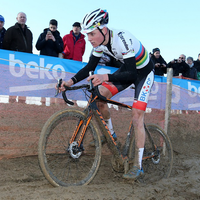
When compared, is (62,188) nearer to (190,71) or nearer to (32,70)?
(32,70)

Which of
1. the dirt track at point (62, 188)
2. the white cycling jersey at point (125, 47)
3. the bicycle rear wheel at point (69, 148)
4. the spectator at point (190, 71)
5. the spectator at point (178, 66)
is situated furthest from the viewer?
the spectator at point (190, 71)

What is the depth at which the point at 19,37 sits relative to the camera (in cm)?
655

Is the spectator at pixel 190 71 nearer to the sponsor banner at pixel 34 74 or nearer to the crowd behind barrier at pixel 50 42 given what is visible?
the crowd behind barrier at pixel 50 42

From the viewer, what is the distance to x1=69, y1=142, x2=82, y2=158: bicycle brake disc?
3.46m

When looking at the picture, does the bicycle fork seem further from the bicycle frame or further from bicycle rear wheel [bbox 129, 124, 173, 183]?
bicycle rear wheel [bbox 129, 124, 173, 183]

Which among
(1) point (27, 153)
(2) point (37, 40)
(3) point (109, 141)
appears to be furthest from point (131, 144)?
(2) point (37, 40)

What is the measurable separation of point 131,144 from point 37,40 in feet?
13.3

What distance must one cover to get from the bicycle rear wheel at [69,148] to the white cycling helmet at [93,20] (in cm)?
109

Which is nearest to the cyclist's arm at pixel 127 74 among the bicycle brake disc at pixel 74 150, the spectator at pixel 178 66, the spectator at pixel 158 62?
the bicycle brake disc at pixel 74 150

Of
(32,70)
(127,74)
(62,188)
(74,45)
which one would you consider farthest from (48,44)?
(62,188)

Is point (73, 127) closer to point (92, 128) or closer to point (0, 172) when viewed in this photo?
point (92, 128)

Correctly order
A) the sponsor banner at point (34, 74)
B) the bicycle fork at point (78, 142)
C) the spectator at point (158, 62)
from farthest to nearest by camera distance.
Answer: the spectator at point (158, 62) < the sponsor banner at point (34, 74) < the bicycle fork at point (78, 142)

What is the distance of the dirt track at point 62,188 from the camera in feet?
10.7

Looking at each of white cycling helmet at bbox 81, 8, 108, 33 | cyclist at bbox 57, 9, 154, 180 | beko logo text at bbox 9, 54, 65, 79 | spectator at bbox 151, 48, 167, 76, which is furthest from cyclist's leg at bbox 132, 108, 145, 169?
spectator at bbox 151, 48, 167, 76
